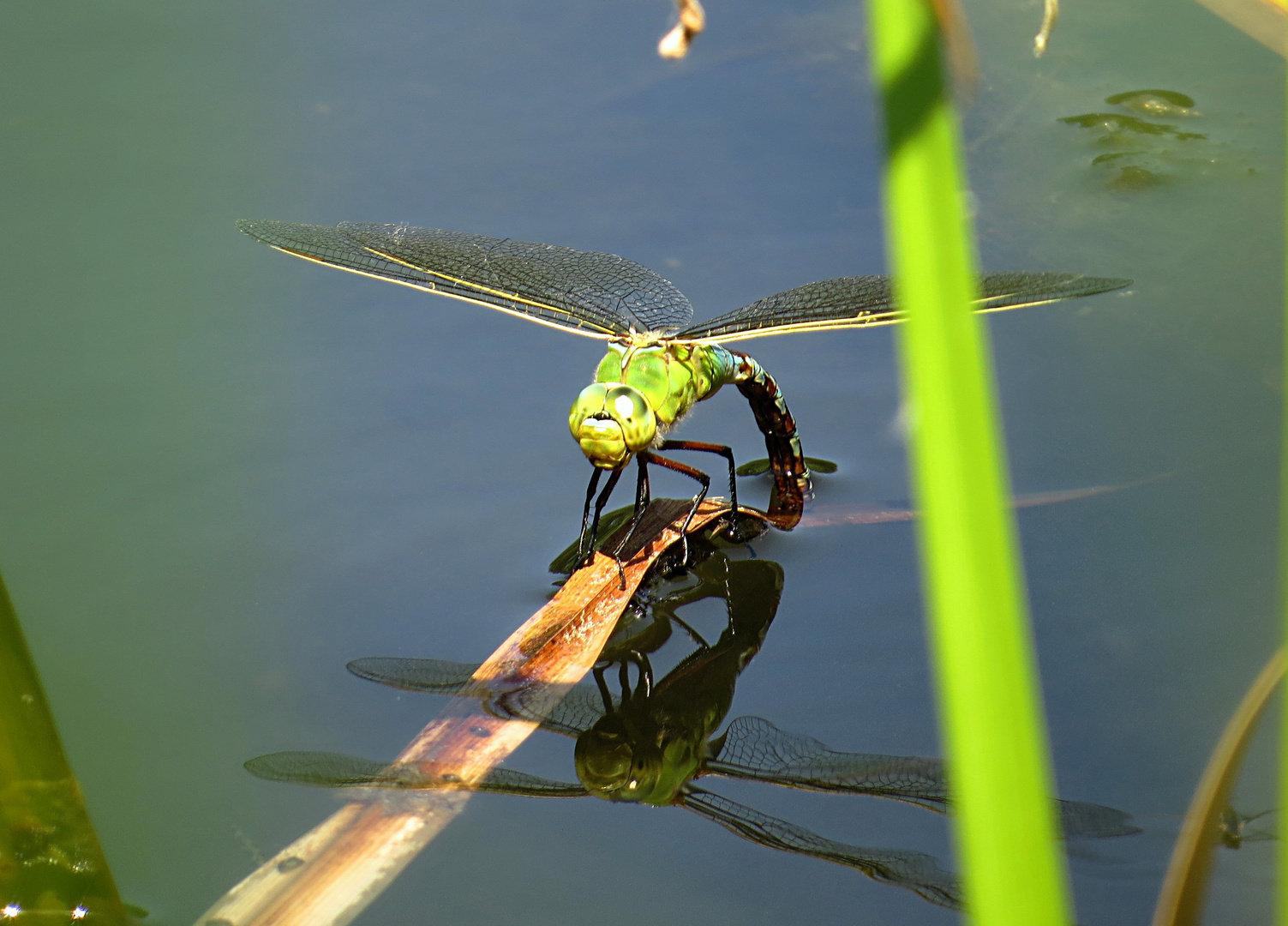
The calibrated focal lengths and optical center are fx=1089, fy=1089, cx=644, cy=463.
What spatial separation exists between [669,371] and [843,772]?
1.25 metres

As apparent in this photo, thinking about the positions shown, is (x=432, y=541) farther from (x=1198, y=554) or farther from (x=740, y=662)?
(x=1198, y=554)

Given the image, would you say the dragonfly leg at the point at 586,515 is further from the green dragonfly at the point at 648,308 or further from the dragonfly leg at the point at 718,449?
the dragonfly leg at the point at 718,449

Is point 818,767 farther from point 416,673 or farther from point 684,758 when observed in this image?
point 416,673

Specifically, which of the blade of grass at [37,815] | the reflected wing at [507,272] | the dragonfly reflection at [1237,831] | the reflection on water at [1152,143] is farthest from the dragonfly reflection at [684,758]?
the reflection on water at [1152,143]

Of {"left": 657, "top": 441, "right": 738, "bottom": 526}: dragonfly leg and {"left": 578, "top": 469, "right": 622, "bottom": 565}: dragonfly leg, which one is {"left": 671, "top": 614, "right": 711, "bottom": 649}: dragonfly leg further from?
{"left": 657, "top": 441, "right": 738, "bottom": 526}: dragonfly leg

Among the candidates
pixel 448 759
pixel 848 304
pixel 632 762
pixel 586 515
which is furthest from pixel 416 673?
pixel 848 304

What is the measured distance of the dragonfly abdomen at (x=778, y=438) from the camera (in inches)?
127

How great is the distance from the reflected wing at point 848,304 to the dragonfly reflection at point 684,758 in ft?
2.88

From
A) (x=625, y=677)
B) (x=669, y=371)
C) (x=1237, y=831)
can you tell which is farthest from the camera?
(x=669, y=371)

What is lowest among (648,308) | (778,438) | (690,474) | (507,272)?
(690,474)

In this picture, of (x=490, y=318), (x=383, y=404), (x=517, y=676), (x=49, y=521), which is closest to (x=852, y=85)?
(x=490, y=318)

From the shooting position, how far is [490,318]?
3600 mm

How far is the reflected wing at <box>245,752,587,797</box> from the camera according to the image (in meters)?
2.19

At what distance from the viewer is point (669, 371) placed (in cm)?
308
